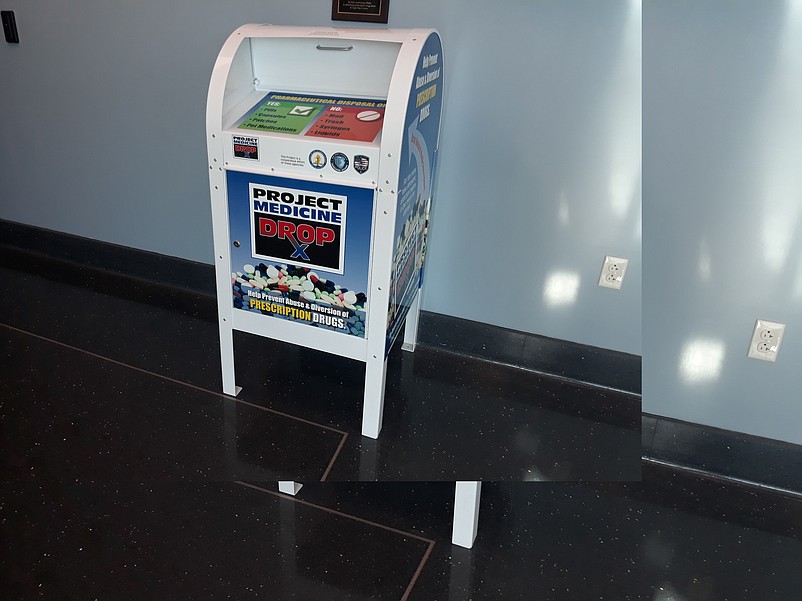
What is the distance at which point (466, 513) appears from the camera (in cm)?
151

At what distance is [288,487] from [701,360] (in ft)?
3.95

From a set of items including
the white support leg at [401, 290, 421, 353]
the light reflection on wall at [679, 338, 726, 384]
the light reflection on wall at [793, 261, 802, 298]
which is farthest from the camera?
the white support leg at [401, 290, 421, 353]

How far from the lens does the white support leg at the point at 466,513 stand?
1489 millimetres

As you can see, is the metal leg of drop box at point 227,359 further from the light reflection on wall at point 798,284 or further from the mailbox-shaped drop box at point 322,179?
the light reflection on wall at point 798,284

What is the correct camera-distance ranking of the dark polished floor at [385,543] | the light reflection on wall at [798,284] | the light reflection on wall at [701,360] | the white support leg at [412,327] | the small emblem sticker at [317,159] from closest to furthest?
the dark polished floor at [385,543] → the small emblem sticker at [317,159] → the light reflection on wall at [798,284] → the light reflection on wall at [701,360] → the white support leg at [412,327]

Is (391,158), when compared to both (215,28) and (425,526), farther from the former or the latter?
(215,28)

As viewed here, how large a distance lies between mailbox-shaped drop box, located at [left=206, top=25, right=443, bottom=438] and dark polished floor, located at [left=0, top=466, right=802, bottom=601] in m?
0.34

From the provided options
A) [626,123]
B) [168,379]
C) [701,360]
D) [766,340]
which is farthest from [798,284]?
[168,379]

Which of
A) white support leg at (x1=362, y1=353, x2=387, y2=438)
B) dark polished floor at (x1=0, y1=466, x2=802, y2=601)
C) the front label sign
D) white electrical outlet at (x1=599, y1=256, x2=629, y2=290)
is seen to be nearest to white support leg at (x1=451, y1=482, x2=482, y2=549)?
Answer: dark polished floor at (x1=0, y1=466, x2=802, y2=601)

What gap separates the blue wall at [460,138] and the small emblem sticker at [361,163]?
1.88ft

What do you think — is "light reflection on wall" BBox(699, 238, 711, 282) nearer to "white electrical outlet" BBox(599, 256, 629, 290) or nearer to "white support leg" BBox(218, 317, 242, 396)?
"white electrical outlet" BBox(599, 256, 629, 290)

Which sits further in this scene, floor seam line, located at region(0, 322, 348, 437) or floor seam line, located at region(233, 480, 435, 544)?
floor seam line, located at region(0, 322, 348, 437)

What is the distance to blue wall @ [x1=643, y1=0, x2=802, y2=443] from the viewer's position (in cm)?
157

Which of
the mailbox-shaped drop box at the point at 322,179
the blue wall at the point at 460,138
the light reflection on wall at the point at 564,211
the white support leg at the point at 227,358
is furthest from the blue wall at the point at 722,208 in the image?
the white support leg at the point at 227,358
